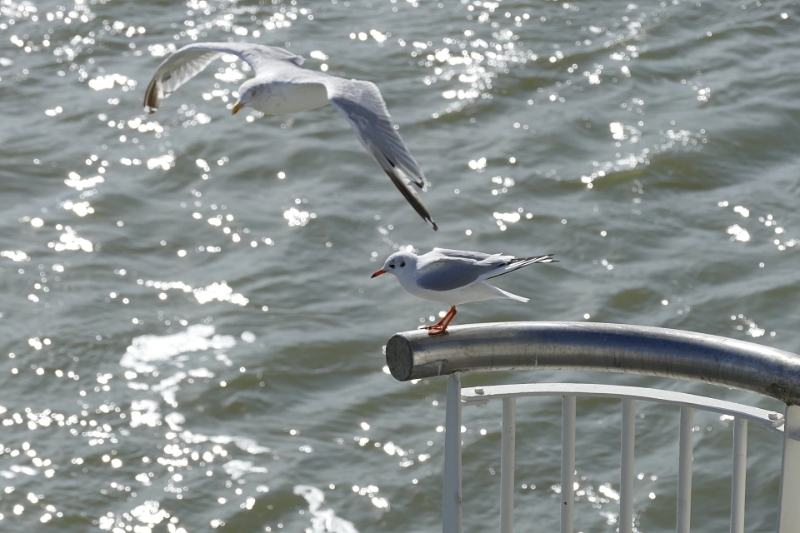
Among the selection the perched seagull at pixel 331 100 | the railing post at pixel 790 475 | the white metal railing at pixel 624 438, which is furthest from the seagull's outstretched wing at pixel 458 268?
the railing post at pixel 790 475

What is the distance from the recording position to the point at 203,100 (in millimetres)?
8523

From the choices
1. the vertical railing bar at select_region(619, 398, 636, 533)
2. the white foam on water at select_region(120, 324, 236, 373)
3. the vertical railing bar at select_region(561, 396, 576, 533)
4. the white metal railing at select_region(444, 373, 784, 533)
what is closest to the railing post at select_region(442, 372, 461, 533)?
the white metal railing at select_region(444, 373, 784, 533)

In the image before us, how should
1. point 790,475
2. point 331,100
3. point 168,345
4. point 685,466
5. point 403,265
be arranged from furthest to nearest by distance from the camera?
point 168,345 → point 331,100 → point 403,265 → point 685,466 → point 790,475

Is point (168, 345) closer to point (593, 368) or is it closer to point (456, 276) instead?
point (456, 276)

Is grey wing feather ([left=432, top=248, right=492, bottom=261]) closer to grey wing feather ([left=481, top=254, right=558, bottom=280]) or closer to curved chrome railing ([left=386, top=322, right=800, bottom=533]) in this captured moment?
grey wing feather ([left=481, top=254, right=558, bottom=280])

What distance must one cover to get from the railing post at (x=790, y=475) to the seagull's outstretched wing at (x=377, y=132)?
0.90 metres

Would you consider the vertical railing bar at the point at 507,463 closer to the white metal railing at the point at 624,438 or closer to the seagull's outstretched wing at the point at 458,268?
the white metal railing at the point at 624,438

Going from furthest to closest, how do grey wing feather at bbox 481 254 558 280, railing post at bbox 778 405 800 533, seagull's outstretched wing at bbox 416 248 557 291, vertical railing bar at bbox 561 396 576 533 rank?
seagull's outstretched wing at bbox 416 248 557 291 → grey wing feather at bbox 481 254 558 280 → vertical railing bar at bbox 561 396 576 533 → railing post at bbox 778 405 800 533

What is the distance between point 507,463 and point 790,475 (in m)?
0.50

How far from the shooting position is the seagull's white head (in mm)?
2615

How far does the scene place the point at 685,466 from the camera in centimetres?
196

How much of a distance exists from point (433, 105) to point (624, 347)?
6.37 metres

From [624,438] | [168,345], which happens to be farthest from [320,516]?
[624,438]

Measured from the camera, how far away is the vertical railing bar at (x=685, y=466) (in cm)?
195
